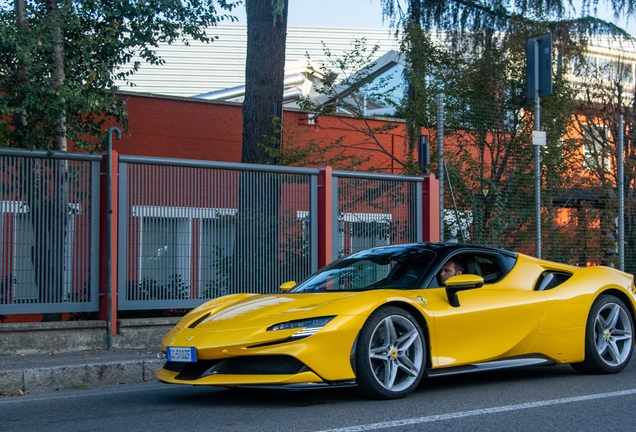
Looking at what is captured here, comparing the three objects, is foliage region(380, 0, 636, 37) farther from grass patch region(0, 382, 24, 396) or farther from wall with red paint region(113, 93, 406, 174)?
grass patch region(0, 382, 24, 396)

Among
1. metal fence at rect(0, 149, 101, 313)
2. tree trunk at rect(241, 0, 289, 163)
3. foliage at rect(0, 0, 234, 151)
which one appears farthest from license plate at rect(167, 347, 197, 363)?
tree trunk at rect(241, 0, 289, 163)

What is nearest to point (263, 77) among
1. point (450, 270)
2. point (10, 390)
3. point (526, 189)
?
point (526, 189)

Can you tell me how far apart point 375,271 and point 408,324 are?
103 cm

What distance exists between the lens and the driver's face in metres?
7.07

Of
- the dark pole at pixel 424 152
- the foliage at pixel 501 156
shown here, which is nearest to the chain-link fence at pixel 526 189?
the foliage at pixel 501 156

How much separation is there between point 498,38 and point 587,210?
141 inches

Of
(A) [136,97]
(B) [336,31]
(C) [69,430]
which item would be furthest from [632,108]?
(B) [336,31]

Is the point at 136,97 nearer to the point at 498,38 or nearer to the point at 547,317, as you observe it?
the point at 498,38

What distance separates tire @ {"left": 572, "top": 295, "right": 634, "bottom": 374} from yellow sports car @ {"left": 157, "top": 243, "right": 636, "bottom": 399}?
0.04ft

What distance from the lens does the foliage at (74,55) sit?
1070 cm

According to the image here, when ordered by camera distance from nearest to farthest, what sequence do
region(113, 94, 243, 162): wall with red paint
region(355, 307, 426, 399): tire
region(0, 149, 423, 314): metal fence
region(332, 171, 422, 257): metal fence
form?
region(355, 307, 426, 399): tire
region(0, 149, 423, 314): metal fence
region(332, 171, 422, 257): metal fence
region(113, 94, 243, 162): wall with red paint

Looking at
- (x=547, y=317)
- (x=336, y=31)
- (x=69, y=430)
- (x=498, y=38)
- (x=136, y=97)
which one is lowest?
(x=69, y=430)

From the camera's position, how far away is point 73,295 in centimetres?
988

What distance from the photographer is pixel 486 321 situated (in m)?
6.83
